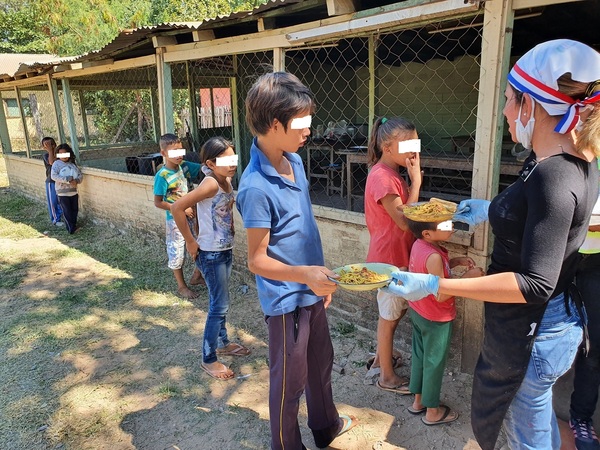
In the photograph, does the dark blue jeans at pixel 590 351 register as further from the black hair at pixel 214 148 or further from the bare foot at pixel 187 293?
the bare foot at pixel 187 293

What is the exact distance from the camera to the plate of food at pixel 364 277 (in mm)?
1592

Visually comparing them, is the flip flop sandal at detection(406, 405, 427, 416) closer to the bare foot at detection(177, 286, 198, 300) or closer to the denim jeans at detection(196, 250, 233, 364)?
the denim jeans at detection(196, 250, 233, 364)

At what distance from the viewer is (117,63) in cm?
549

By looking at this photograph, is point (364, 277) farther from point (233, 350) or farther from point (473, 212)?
point (233, 350)

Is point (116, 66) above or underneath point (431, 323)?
above

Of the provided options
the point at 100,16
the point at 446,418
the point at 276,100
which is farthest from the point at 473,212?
the point at 100,16

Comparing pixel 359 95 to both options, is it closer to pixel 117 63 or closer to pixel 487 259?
pixel 117 63

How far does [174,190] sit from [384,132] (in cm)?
248

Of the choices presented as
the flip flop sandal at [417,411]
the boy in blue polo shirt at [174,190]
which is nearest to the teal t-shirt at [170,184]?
the boy in blue polo shirt at [174,190]

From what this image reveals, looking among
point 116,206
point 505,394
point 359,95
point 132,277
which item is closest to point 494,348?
point 505,394

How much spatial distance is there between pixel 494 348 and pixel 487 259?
128 centimetres

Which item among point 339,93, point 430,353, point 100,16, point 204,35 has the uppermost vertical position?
point 100,16

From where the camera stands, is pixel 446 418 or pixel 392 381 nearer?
pixel 446 418

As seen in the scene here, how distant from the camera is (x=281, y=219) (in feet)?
5.63
